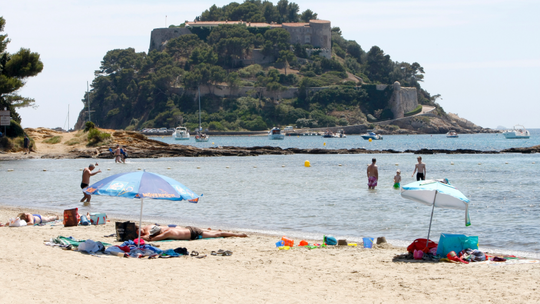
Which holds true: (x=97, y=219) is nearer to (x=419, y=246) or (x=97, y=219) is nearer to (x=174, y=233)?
(x=174, y=233)

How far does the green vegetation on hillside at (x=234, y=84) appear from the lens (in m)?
116

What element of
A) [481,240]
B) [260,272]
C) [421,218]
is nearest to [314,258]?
[260,272]

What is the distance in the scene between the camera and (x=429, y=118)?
130 m

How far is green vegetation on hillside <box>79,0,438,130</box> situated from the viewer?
116188 millimetres

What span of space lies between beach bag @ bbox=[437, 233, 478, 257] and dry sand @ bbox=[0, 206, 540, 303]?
18.7 inches

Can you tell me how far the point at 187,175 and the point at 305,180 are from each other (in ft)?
20.5

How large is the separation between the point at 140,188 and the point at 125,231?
191cm

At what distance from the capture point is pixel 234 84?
4611 inches

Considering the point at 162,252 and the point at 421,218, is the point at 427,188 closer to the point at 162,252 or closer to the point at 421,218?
the point at 162,252

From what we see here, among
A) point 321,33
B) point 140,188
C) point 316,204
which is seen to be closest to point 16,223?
point 140,188

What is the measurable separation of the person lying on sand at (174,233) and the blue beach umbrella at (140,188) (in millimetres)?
1961

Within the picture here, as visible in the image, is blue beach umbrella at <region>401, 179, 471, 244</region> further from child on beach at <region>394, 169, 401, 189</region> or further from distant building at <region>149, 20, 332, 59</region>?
distant building at <region>149, 20, 332, 59</region>

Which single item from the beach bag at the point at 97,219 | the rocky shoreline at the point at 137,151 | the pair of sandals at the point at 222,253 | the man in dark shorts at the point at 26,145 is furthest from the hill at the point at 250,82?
the pair of sandals at the point at 222,253

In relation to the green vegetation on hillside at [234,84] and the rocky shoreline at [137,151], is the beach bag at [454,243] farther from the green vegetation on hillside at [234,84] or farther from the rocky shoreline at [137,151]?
the green vegetation on hillside at [234,84]
